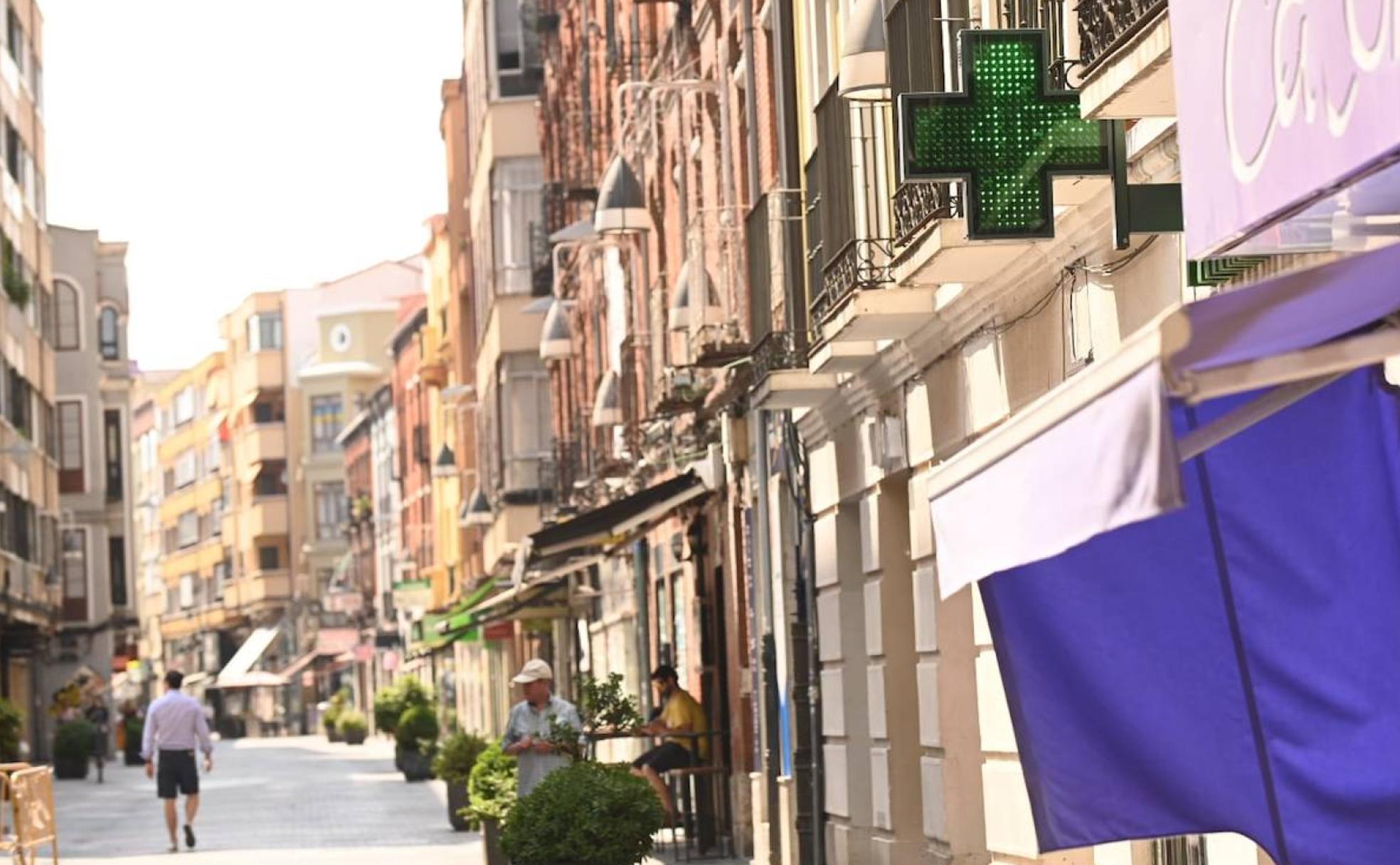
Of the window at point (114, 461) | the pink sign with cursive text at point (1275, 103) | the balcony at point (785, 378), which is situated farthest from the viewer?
the window at point (114, 461)

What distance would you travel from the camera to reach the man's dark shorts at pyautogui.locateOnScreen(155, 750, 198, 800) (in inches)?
1136

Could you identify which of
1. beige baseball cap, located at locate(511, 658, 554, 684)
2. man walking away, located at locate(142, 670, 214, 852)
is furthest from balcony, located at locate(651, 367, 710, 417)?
beige baseball cap, located at locate(511, 658, 554, 684)

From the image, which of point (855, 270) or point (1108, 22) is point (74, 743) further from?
point (1108, 22)

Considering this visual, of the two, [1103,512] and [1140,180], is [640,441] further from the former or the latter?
[1103,512]

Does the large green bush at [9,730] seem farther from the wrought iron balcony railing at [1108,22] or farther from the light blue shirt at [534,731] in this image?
the wrought iron balcony railing at [1108,22]

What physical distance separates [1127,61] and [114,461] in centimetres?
7988

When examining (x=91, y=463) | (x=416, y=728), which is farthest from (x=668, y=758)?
(x=91, y=463)

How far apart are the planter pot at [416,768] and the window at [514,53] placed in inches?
440

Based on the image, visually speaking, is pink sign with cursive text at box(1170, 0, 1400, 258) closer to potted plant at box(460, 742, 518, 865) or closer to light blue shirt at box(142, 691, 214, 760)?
potted plant at box(460, 742, 518, 865)

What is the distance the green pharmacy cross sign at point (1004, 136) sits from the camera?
11820mm

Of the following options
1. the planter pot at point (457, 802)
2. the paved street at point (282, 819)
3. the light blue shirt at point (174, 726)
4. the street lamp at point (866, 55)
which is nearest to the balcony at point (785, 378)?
the street lamp at point (866, 55)

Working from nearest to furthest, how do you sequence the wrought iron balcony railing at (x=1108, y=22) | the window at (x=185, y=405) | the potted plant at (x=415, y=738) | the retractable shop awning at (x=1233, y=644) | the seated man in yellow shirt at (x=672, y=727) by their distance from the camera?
the retractable shop awning at (x=1233, y=644) < the wrought iron balcony railing at (x=1108, y=22) < the seated man in yellow shirt at (x=672, y=727) < the potted plant at (x=415, y=738) < the window at (x=185, y=405)

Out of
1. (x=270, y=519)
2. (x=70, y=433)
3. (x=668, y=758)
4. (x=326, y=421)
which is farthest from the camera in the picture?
(x=270, y=519)

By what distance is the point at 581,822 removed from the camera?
1688 cm
